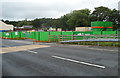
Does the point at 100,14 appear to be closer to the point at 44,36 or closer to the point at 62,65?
the point at 44,36

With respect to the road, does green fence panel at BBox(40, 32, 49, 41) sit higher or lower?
higher

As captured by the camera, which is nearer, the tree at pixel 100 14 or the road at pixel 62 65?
the road at pixel 62 65

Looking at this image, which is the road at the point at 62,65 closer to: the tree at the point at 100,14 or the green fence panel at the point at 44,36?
the green fence panel at the point at 44,36

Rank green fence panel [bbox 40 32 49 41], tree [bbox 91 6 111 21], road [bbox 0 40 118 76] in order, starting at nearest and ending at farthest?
road [bbox 0 40 118 76]
green fence panel [bbox 40 32 49 41]
tree [bbox 91 6 111 21]

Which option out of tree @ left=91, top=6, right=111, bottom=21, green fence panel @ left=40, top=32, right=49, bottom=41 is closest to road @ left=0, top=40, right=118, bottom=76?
green fence panel @ left=40, top=32, right=49, bottom=41

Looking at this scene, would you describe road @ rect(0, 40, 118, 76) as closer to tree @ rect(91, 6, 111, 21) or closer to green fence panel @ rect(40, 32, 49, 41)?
green fence panel @ rect(40, 32, 49, 41)

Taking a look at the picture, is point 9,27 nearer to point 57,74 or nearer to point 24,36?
point 24,36

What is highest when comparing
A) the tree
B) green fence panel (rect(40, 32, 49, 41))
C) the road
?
the tree

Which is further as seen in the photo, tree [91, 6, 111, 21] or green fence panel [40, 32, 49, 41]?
tree [91, 6, 111, 21]

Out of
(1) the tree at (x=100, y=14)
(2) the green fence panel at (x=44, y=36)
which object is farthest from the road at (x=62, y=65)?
(1) the tree at (x=100, y=14)

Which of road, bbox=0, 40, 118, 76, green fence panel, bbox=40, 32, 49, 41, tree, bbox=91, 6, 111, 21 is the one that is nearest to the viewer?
road, bbox=0, 40, 118, 76

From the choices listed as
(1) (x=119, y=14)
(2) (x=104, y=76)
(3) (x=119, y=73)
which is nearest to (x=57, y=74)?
(2) (x=104, y=76)

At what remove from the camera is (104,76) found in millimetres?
4496

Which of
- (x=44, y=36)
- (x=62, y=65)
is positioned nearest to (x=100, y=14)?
(x=44, y=36)
